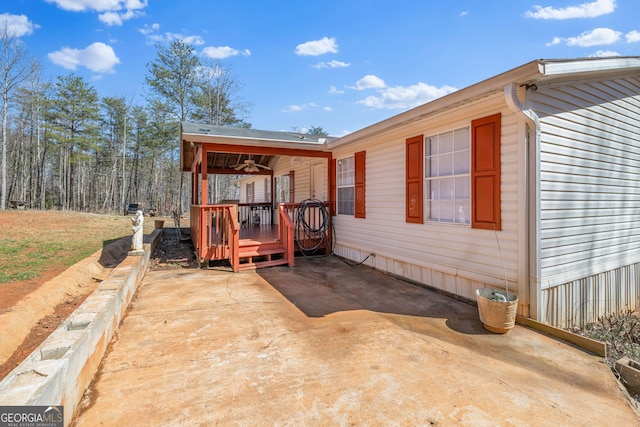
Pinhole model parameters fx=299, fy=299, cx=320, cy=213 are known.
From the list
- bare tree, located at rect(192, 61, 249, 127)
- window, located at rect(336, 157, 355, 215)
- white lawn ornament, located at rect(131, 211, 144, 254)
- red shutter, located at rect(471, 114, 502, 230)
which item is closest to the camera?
red shutter, located at rect(471, 114, 502, 230)

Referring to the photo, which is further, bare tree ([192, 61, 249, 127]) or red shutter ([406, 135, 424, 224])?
bare tree ([192, 61, 249, 127])

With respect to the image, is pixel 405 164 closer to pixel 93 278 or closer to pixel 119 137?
pixel 93 278

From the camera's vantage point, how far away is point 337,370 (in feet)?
8.03

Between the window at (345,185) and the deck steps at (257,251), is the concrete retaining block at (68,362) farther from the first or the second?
the window at (345,185)

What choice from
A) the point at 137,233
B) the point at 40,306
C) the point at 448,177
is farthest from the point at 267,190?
the point at 448,177

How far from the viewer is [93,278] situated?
5984 mm

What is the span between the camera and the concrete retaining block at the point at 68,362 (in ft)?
5.02

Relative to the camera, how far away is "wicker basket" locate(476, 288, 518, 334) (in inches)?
123

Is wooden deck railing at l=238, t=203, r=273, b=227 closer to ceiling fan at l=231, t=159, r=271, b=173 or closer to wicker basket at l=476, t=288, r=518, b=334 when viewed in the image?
ceiling fan at l=231, t=159, r=271, b=173

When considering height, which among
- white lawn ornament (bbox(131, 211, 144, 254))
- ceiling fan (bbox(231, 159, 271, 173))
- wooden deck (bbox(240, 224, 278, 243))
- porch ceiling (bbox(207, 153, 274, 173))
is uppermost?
porch ceiling (bbox(207, 153, 274, 173))

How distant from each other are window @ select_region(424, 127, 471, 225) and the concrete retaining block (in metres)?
4.35

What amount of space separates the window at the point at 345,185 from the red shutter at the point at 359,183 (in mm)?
238

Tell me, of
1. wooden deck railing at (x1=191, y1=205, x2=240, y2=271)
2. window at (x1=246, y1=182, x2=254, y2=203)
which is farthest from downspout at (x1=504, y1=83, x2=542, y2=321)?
window at (x1=246, y1=182, x2=254, y2=203)

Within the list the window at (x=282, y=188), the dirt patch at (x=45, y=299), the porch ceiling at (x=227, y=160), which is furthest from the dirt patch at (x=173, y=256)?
the window at (x=282, y=188)
